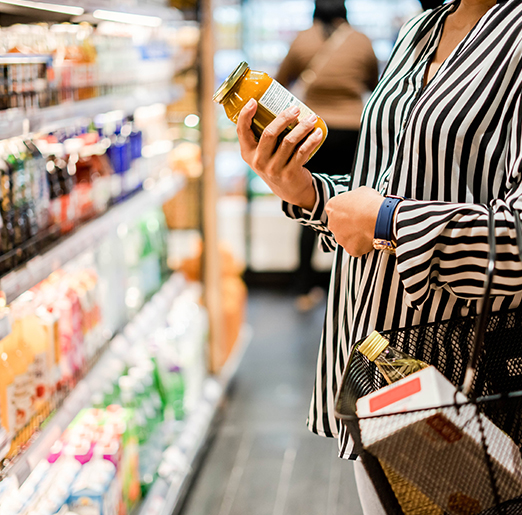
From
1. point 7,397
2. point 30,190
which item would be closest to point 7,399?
point 7,397

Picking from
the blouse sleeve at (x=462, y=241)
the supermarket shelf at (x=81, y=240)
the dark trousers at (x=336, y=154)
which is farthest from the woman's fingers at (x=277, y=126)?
the dark trousers at (x=336, y=154)

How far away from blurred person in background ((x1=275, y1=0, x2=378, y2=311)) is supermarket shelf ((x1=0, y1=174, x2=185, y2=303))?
5.19 ft

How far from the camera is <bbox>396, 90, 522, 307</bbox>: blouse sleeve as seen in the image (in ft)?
2.80

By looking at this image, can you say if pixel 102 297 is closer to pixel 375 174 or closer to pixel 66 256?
pixel 66 256

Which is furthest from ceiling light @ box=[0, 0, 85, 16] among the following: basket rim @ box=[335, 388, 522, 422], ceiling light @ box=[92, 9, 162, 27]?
basket rim @ box=[335, 388, 522, 422]

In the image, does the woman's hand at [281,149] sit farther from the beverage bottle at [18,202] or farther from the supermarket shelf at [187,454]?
the supermarket shelf at [187,454]

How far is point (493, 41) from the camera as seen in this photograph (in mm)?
940

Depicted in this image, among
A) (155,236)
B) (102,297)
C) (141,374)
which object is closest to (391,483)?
(102,297)

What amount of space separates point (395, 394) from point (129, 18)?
183 cm

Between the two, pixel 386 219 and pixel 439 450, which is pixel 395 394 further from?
pixel 386 219

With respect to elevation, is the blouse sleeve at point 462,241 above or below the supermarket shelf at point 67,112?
below

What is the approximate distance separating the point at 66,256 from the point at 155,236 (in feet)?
3.68

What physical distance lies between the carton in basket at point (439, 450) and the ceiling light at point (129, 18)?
1.51 meters

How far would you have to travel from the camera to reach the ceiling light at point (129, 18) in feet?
6.25
